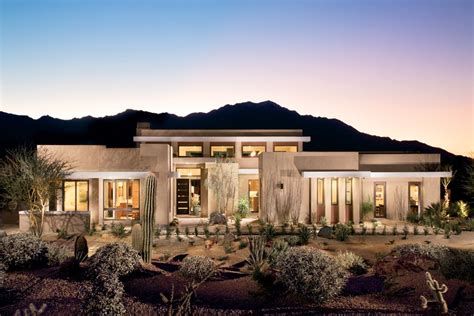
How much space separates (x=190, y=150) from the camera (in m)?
33.9

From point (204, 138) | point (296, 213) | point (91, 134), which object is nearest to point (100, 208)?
point (296, 213)

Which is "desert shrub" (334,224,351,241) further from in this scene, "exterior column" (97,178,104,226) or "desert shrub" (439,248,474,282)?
"exterior column" (97,178,104,226)

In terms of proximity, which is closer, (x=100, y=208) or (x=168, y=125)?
(x=100, y=208)

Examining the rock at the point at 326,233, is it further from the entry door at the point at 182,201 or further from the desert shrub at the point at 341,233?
the entry door at the point at 182,201

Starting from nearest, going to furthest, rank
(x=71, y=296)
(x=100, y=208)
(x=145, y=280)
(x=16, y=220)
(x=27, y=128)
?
1. (x=71, y=296)
2. (x=145, y=280)
3. (x=100, y=208)
4. (x=16, y=220)
5. (x=27, y=128)

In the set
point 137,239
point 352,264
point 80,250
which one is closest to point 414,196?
point 352,264

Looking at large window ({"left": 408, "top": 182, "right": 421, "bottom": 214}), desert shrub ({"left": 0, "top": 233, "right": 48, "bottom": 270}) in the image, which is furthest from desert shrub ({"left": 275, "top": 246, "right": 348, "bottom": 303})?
large window ({"left": 408, "top": 182, "right": 421, "bottom": 214})

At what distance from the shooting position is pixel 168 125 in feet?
381

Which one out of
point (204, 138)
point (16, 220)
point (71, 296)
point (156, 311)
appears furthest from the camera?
point (204, 138)

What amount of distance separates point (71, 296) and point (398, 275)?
714cm

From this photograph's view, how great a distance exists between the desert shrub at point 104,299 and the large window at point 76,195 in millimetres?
14714

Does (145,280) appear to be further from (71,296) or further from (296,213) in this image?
(296,213)

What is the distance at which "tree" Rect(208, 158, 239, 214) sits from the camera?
28.2 metres

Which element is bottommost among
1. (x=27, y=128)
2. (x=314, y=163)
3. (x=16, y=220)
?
(x=16, y=220)
